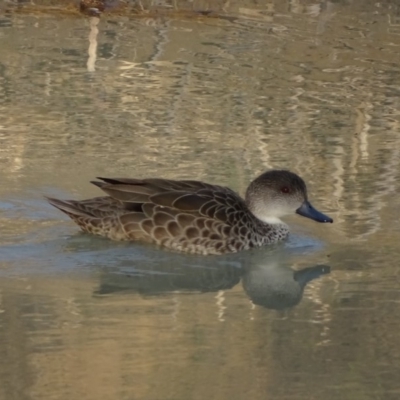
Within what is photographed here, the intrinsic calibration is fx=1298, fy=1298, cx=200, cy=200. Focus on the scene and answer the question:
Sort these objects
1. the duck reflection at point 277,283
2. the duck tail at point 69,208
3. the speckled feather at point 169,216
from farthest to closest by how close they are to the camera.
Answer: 1. the duck tail at point 69,208
2. the speckled feather at point 169,216
3. the duck reflection at point 277,283

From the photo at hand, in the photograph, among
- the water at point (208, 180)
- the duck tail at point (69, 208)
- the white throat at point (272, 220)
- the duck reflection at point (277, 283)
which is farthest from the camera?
the white throat at point (272, 220)

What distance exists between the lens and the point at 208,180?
9812 millimetres

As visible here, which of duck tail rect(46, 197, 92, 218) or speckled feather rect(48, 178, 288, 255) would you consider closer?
speckled feather rect(48, 178, 288, 255)

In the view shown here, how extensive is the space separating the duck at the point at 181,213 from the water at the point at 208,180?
0.35 ft

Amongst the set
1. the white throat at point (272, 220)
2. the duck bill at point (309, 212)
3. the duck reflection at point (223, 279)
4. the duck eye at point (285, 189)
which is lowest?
the duck reflection at point (223, 279)

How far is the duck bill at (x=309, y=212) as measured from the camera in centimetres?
872

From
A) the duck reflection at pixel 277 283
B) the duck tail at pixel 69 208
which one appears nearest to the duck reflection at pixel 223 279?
the duck reflection at pixel 277 283

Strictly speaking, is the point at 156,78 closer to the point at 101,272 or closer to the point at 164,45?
the point at 164,45

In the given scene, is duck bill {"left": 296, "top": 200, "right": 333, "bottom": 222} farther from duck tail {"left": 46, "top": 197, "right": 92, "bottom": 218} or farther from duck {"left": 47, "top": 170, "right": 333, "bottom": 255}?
duck tail {"left": 46, "top": 197, "right": 92, "bottom": 218}

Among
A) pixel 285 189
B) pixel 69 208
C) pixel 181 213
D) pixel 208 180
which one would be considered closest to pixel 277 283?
pixel 181 213

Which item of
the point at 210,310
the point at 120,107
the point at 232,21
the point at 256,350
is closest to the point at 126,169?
the point at 120,107

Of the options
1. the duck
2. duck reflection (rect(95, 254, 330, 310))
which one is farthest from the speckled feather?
duck reflection (rect(95, 254, 330, 310))

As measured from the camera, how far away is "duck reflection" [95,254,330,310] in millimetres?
7684

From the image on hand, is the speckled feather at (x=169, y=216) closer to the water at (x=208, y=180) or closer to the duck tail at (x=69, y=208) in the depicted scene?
the duck tail at (x=69, y=208)
